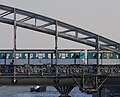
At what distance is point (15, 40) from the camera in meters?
57.9

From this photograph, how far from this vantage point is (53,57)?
68.4 metres

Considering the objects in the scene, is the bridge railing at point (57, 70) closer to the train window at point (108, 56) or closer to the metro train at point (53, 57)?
the metro train at point (53, 57)

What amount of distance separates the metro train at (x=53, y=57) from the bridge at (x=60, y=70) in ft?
25.7

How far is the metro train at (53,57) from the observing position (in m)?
68.3

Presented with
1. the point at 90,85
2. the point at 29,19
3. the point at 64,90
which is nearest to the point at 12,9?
the point at 29,19

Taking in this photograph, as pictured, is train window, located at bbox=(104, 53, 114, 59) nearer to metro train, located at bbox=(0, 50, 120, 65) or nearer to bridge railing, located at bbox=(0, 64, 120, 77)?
metro train, located at bbox=(0, 50, 120, 65)

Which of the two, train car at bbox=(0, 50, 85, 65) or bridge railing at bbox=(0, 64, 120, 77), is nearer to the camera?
bridge railing at bbox=(0, 64, 120, 77)

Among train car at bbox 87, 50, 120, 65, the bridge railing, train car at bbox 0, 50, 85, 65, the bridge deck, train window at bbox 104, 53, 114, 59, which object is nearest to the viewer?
the bridge deck

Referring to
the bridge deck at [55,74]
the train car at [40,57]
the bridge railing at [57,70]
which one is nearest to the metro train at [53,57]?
the train car at [40,57]

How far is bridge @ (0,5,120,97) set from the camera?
173 feet

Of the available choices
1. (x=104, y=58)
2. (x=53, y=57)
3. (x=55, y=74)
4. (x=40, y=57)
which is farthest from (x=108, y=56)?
(x=55, y=74)

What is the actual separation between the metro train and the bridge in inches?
308

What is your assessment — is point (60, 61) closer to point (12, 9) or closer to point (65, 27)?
point (65, 27)

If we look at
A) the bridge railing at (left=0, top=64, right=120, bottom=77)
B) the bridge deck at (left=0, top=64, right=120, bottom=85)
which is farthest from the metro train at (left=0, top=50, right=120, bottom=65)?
the bridge deck at (left=0, top=64, right=120, bottom=85)
